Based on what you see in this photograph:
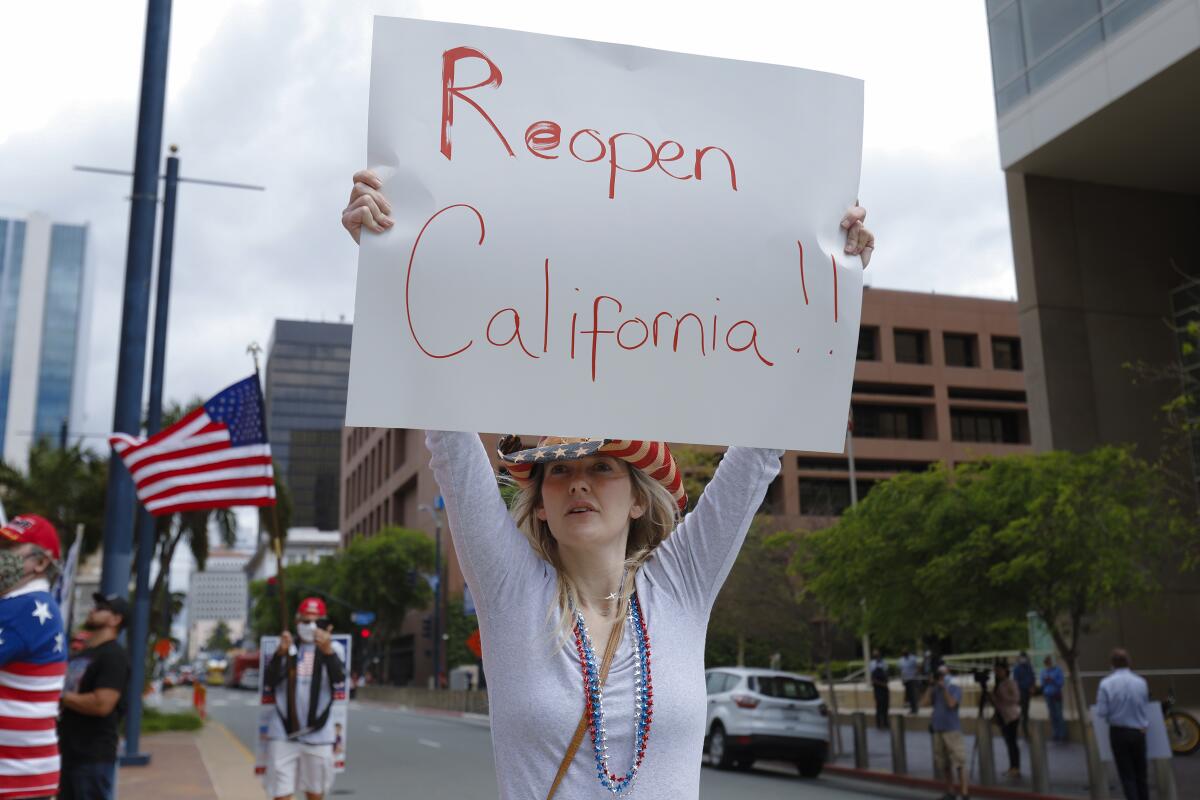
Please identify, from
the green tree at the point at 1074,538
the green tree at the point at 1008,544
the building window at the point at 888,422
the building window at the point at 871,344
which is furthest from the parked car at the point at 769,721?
the building window at the point at 871,344

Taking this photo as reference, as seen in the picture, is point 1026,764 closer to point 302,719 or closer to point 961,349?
point 302,719

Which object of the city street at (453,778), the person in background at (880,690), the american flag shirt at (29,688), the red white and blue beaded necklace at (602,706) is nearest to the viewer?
the red white and blue beaded necklace at (602,706)

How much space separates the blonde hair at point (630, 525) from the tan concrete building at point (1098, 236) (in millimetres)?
23464

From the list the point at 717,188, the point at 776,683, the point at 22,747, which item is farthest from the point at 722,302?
the point at 776,683

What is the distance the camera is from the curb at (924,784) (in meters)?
13.6

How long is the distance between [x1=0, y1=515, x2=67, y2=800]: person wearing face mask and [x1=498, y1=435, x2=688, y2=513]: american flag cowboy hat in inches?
121

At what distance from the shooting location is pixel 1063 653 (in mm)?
14852

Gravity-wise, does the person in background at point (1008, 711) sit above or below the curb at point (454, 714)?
above

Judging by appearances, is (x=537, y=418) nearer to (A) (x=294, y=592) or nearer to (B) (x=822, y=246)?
(B) (x=822, y=246)

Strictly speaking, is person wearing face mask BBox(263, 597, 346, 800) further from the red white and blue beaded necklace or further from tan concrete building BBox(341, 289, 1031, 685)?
tan concrete building BBox(341, 289, 1031, 685)

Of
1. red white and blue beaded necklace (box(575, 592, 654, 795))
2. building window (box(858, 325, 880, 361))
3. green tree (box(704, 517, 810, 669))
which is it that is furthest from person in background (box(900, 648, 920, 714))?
building window (box(858, 325, 880, 361))

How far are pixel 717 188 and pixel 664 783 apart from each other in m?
1.27

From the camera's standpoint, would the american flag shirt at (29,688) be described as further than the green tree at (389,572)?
No

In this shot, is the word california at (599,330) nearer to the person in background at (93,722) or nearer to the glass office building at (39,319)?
the person in background at (93,722)
